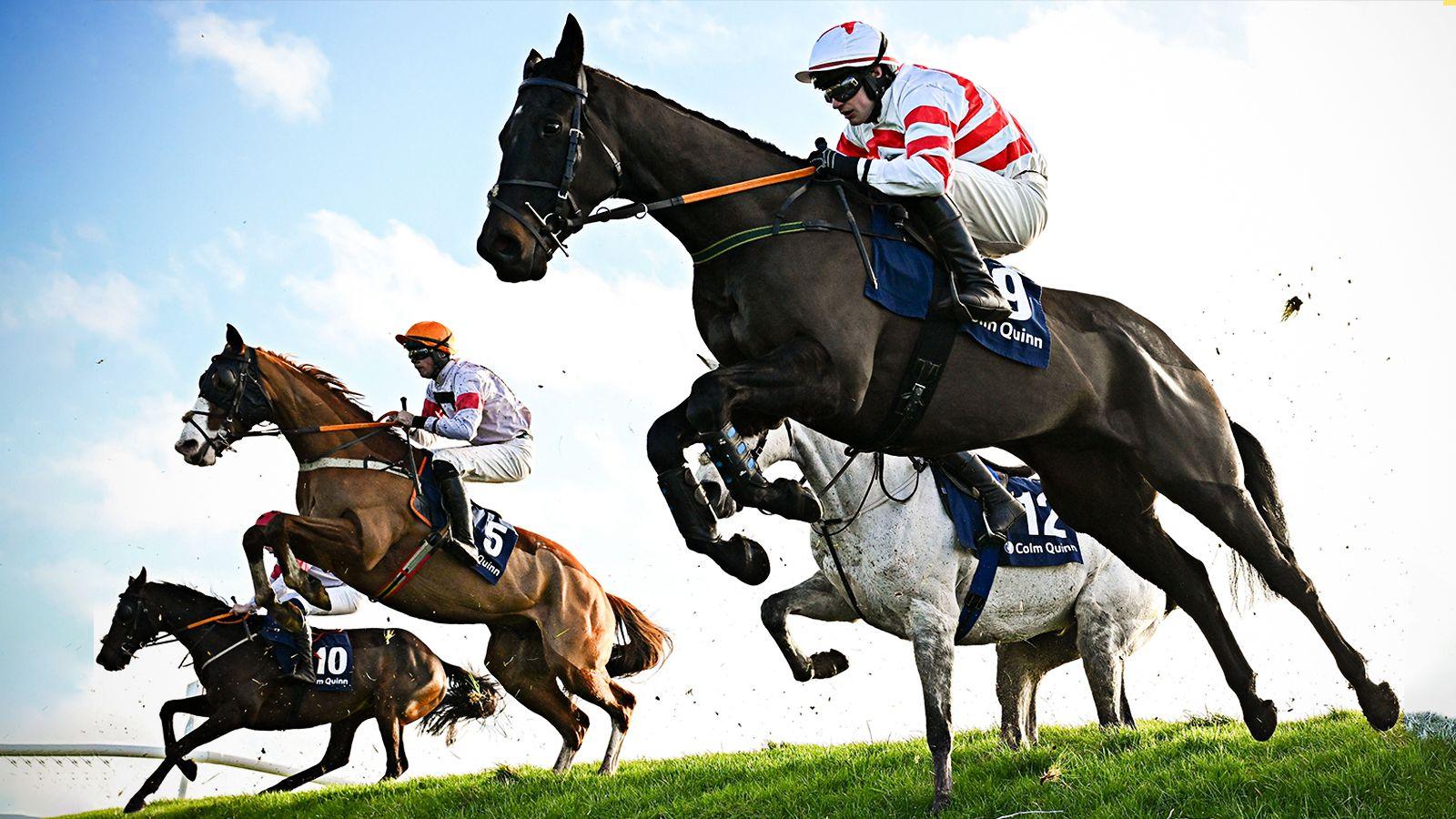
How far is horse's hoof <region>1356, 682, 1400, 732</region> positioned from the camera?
220 inches

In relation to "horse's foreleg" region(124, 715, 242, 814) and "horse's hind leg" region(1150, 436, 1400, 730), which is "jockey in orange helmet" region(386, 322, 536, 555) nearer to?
"horse's foreleg" region(124, 715, 242, 814)

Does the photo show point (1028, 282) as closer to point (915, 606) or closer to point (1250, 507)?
point (1250, 507)

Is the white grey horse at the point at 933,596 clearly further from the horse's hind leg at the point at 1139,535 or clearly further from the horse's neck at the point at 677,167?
the horse's neck at the point at 677,167

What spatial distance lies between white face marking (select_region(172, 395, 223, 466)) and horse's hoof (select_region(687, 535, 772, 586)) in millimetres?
5449

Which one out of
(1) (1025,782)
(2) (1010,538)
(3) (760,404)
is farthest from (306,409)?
(1) (1025,782)

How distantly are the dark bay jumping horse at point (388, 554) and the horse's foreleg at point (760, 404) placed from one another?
4.20 metres

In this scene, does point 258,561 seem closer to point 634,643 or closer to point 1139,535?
point 634,643

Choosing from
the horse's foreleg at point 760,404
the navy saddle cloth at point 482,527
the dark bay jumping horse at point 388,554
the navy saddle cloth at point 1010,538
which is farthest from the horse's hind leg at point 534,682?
the horse's foreleg at point 760,404

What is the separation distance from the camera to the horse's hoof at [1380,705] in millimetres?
5594

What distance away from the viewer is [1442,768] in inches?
205

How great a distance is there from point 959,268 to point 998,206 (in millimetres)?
456

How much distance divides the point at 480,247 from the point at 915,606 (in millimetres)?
3679

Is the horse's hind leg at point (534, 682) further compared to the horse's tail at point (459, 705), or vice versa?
the horse's tail at point (459, 705)

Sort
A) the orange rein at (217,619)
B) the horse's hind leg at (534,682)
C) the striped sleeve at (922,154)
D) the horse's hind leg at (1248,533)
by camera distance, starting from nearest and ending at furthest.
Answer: the striped sleeve at (922,154) → the horse's hind leg at (1248,533) → the horse's hind leg at (534,682) → the orange rein at (217,619)
